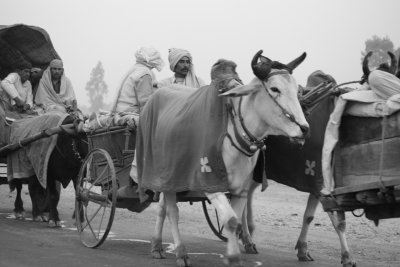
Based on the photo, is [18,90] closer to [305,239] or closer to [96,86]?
[305,239]

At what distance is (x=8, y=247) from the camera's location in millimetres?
8273

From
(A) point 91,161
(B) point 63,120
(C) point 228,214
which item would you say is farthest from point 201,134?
(B) point 63,120

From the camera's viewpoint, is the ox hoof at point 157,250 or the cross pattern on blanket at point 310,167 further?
the ox hoof at point 157,250

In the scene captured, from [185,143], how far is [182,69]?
2.55m

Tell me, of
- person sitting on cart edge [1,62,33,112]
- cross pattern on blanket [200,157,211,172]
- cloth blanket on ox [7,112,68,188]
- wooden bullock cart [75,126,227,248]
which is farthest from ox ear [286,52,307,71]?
person sitting on cart edge [1,62,33,112]

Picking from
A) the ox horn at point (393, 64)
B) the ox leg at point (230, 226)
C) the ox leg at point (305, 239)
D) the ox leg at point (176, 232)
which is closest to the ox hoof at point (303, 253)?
the ox leg at point (305, 239)

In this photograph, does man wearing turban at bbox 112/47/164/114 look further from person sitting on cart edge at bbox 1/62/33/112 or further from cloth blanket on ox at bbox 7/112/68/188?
person sitting on cart edge at bbox 1/62/33/112

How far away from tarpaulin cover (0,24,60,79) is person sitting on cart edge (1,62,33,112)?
404 mm

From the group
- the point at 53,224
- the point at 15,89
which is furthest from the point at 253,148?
the point at 15,89

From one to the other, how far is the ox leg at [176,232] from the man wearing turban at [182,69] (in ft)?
6.69

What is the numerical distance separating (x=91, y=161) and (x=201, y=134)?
116 inches

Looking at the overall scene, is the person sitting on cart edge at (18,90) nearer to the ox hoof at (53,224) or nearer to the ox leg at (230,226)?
the ox hoof at (53,224)

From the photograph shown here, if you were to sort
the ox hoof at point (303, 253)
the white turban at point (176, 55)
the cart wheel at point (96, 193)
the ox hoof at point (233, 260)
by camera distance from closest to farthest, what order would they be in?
the ox hoof at point (233, 260)
the ox hoof at point (303, 253)
the cart wheel at point (96, 193)
the white turban at point (176, 55)

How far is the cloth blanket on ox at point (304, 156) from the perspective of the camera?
763 centimetres
